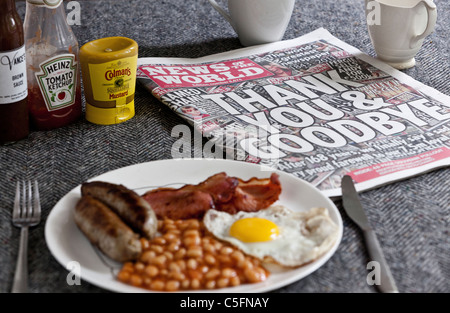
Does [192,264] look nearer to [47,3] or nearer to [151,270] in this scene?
[151,270]

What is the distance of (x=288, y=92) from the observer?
1.50 metres

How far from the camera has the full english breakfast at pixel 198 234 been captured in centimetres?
87

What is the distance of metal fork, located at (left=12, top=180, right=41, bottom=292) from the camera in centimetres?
89

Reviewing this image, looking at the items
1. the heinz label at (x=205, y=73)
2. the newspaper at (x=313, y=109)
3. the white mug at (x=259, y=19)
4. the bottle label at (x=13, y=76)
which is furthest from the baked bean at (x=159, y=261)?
the white mug at (x=259, y=19)

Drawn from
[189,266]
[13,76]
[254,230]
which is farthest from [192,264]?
[13,76]

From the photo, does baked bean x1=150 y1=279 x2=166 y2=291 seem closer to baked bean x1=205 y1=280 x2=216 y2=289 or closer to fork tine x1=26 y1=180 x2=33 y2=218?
baked bean x1=205 y1=280 x2=216 y2=289

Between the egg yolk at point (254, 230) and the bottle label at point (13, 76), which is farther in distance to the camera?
the bottle label at point (13, 76)

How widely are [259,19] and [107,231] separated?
0.97 metres

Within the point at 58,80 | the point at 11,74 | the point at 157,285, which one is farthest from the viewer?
the point at 58,80

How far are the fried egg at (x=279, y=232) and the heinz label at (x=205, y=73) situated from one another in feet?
1.97

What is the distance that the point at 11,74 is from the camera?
115 centimetres

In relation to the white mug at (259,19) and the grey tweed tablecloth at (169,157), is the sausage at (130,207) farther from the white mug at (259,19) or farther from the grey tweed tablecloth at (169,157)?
the white mug at (259,19)

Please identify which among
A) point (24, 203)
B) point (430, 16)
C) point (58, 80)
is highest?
point (430, 16)

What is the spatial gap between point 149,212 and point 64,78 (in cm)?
47
